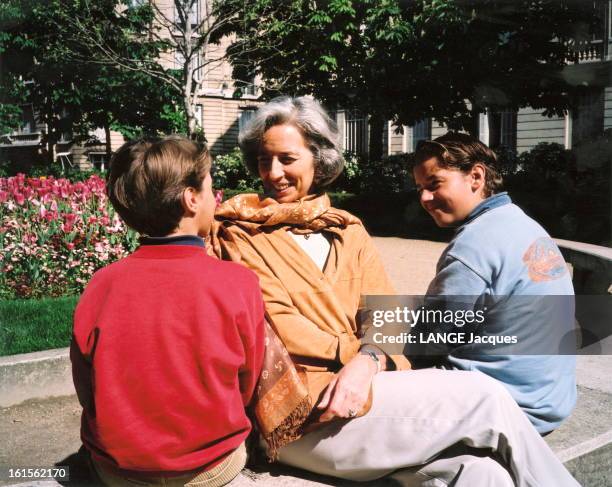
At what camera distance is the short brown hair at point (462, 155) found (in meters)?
2.25

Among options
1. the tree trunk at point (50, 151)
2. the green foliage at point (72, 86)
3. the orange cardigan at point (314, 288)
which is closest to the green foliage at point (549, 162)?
the green foliage at point (72, 86)

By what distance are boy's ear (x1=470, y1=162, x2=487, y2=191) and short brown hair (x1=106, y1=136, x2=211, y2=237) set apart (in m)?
1.03

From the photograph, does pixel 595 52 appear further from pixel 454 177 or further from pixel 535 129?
pixel 454 177

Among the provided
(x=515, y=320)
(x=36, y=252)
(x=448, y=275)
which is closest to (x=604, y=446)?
(x=515, y=320)

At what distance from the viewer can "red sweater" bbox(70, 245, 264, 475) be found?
5.27 feet

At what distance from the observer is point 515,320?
2.08 meters

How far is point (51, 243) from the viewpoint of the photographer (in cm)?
572

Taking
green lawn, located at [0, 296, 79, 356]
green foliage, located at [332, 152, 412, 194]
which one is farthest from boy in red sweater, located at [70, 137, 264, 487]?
green foliage, located at [332, 152, 412, 194]

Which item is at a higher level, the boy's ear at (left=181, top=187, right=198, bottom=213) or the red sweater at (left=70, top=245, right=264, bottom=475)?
the boy's ear at (left=181, top=187, right=198, bottom=213)

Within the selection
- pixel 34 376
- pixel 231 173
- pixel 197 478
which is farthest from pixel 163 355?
pixel 231 173

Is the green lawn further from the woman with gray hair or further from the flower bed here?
the woman with gray hair

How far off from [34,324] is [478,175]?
3.54m

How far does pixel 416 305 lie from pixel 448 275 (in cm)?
26

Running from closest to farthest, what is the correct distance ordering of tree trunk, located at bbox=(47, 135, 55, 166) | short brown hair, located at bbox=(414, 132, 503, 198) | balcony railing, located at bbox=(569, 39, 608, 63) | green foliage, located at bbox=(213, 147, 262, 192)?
short brown hair, located at bbox=(414, 132, 503, 198) < balcony railing, located at bbox=(569, 39, 608, 63) < green foliage, located at bbox=(213, 147, 262, 192) < tree trunk, located at bbox=(47, 135, 55, 166)
